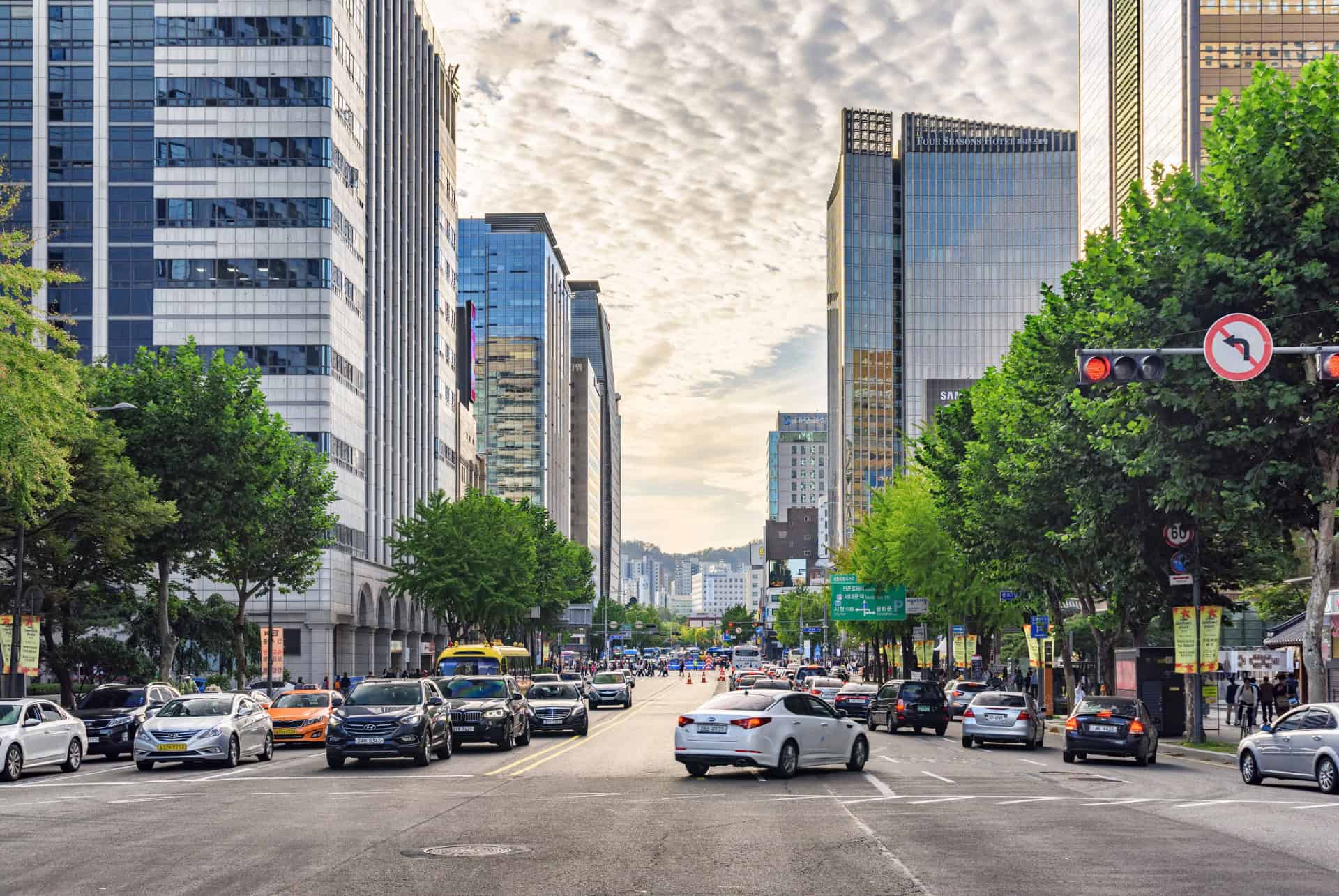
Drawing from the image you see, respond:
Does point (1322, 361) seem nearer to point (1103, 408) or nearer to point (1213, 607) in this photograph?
point (1103, 408)

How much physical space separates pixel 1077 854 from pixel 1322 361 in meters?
9.20

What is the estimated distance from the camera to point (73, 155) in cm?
9000

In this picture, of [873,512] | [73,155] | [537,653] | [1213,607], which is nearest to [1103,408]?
[1213,607]

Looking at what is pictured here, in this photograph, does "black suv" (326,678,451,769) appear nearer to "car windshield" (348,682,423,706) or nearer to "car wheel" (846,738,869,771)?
"car windshield" (348,682,423,706)

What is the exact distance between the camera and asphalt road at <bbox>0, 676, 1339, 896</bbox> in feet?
42.0

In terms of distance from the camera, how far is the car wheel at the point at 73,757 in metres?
30.3

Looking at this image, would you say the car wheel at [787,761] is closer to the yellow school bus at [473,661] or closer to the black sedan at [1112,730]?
the black sedan at [1112,730]

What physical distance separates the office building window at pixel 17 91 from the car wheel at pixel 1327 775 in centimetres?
8568

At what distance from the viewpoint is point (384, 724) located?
93.2 feet

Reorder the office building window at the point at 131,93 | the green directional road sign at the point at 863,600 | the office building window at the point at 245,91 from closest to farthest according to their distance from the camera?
1. the green directional road sign at the point at 863,600
2. the office building window at the point at 245,91
3. the office building window at the point at 131,93

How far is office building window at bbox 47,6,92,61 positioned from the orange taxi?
208 feet

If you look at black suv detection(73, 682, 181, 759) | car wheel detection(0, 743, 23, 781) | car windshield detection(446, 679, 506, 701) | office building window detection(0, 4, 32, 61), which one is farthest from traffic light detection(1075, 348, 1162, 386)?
office building window detection(0, 4, 32, 61)

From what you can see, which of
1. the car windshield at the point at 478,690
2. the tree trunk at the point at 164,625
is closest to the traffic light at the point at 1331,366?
the car windshield at the point at 478,690

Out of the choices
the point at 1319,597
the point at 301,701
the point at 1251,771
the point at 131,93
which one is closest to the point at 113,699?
the point at 301,701
